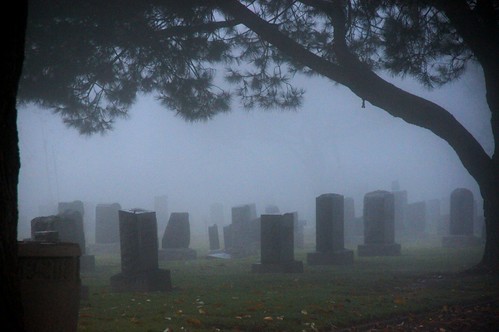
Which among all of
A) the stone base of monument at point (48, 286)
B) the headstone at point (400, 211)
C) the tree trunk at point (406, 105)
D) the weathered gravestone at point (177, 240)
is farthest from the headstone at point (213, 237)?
the stone base of monument at point (48, 286)

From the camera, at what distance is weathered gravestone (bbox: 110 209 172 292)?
37.7 feet

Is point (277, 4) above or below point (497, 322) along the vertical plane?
above

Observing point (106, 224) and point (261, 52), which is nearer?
point (261, 52)

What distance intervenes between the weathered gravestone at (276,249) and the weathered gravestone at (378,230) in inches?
203

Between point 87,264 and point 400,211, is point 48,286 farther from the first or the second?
point 400,211

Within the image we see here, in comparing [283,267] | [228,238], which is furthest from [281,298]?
[228,238]

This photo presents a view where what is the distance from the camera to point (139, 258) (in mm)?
11883

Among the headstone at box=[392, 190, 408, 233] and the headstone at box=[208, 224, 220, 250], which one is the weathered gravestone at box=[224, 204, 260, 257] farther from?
the headstone at box=[392, 190, 408, 233]

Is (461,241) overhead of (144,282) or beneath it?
beneath

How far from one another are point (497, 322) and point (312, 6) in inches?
337

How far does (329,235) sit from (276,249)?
285 cm

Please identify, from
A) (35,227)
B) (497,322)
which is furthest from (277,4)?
(497,322)

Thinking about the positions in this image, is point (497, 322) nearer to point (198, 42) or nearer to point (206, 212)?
point (198, 42)

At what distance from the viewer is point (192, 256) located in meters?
19.6
